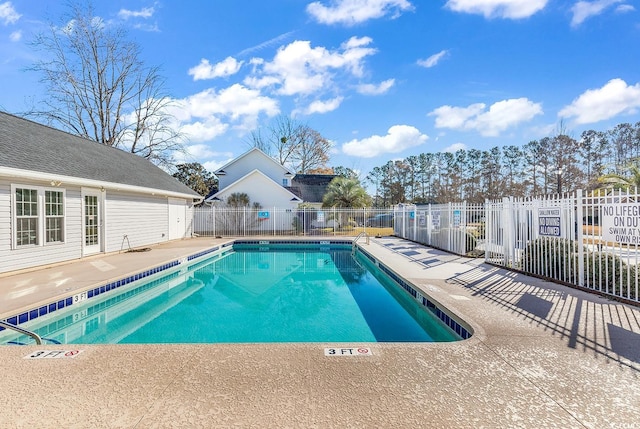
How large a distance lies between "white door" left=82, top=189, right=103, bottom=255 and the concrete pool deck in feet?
24.3

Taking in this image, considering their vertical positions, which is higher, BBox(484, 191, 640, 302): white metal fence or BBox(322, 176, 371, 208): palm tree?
BBox(322, 176, 371, 208): palm tree

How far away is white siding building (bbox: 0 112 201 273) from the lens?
7.54m

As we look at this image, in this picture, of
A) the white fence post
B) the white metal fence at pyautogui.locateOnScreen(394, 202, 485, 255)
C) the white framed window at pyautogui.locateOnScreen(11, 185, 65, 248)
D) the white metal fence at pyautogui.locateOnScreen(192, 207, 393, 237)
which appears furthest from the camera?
the white metal fence at pyautogui.locateOnScreen(192, 207, 393, 237)

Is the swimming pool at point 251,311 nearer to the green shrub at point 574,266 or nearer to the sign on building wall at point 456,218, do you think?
the green shrub at point 574,266

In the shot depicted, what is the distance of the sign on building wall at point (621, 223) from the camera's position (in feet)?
16.2

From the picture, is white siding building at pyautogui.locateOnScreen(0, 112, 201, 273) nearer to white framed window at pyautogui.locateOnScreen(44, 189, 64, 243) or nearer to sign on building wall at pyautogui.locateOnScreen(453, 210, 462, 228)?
white framed window at pyautogui.locateOnScreen(44, 189, 64, 243)

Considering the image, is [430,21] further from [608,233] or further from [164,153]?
[164,153]

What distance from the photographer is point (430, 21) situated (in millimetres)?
11734

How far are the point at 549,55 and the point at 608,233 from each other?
12.5 meters

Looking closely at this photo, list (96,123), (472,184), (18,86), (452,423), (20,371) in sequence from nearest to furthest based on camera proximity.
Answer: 1. (452,423)
2. (20,371)
3. (18,86)
4. (96,123)
5. (472,184)

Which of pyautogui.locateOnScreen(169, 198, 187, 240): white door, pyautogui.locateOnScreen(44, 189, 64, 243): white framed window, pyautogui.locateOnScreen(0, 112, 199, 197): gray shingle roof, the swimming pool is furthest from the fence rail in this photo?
pyautogui.locateOnScreen(44, 189, 64, 243): white framed window

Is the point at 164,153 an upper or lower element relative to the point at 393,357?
upper

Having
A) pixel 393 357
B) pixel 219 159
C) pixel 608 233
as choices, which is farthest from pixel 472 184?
pixel 393 357

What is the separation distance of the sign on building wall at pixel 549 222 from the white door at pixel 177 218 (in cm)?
1492
